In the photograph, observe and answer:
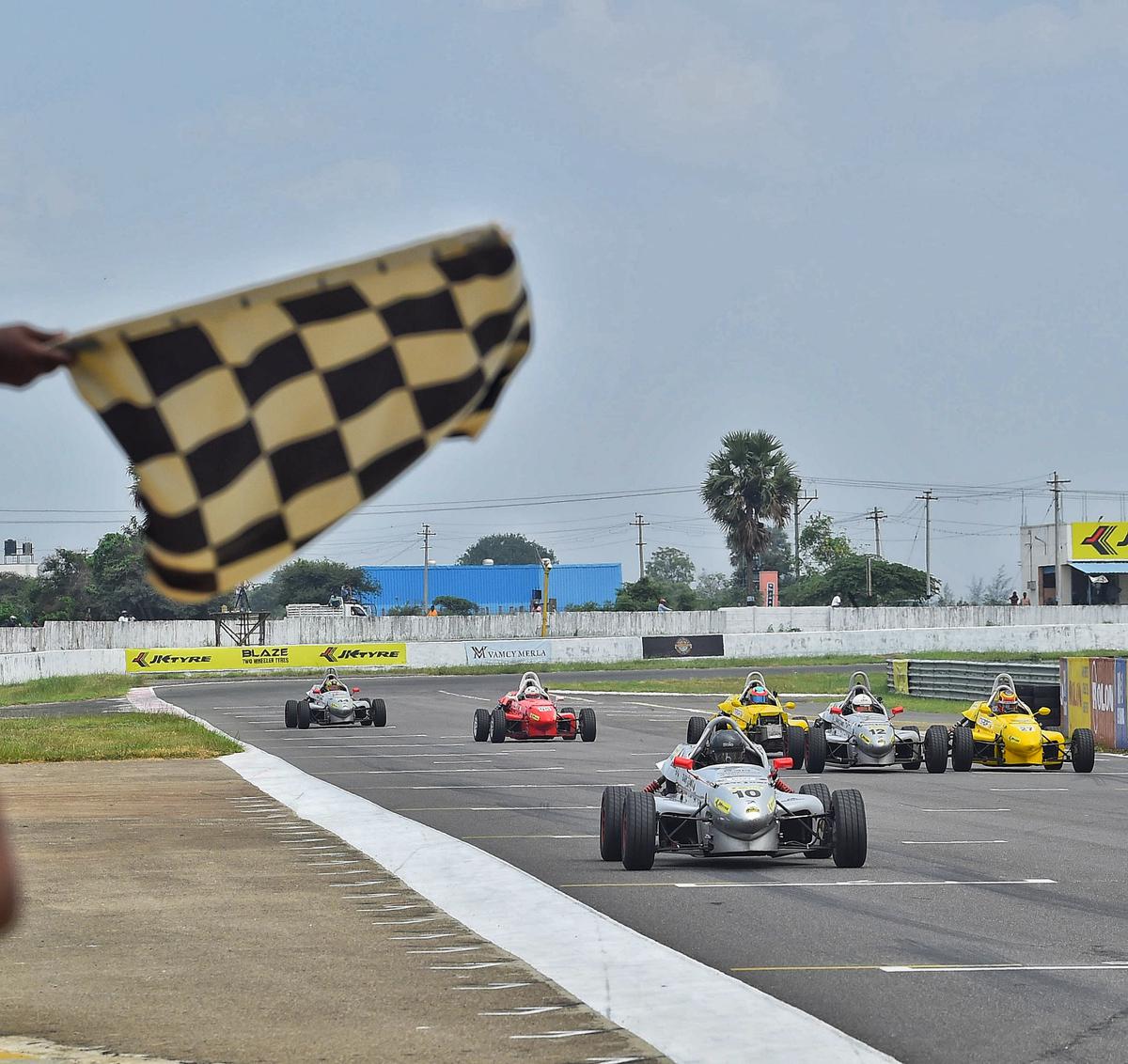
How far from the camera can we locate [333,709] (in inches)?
1407

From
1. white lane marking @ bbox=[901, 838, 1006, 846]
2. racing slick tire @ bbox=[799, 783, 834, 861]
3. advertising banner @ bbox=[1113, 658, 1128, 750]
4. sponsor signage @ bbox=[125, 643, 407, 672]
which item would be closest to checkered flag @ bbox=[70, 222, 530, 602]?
racing slick tire @ bbox=[799, 783, 834, 861]

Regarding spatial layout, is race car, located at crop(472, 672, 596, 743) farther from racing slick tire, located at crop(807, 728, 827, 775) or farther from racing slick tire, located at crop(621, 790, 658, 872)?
racing slick tire, located at crop(621, 790, 658, 872)

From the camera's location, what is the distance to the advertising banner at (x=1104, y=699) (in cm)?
2973

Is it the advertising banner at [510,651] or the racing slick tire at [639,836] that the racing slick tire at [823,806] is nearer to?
the racing slick tire at [639,836]

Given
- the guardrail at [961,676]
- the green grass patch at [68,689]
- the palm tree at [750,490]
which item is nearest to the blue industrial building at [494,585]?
the palm tree at [750,490]

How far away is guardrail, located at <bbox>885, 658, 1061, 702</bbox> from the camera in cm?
3859

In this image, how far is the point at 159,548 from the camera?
10.8 ft

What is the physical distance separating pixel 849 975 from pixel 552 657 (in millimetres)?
55682

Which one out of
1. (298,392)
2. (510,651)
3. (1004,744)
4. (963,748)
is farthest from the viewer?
(510,651)

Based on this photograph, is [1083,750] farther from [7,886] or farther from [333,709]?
[7,886]

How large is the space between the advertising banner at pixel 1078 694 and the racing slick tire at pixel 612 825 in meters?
18.0

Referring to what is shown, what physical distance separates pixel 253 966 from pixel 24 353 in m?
7.28

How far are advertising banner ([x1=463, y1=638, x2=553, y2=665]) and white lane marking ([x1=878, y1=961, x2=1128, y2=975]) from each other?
5406 cm

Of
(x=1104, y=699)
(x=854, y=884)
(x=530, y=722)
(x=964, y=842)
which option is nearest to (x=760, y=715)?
(x=530, y=722)
